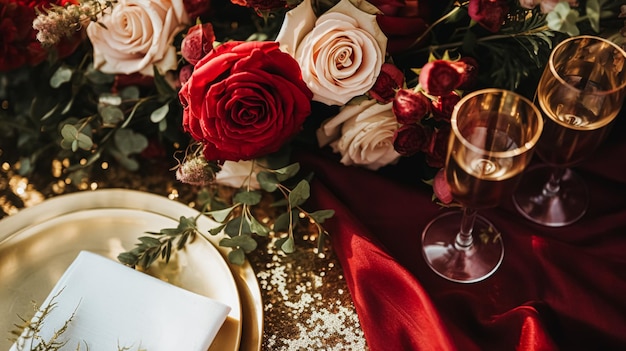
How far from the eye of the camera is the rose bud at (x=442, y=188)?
0.87 meters

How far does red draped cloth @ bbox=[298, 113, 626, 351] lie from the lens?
88cm

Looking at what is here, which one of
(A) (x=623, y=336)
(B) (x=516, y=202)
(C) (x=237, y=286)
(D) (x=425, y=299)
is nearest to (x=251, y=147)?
(C) (x=237, y=286)

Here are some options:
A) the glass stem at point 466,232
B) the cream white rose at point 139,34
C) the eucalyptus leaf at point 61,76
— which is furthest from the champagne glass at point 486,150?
the eucalyptus leaf at point 61,76

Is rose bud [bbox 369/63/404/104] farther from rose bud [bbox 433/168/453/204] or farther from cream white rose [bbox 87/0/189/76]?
cream white rose [bbox 87/0/189/76]

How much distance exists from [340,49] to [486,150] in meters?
0.22

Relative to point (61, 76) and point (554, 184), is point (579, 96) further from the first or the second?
point (61, 76)

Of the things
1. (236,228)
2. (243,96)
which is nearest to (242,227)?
(236,228)

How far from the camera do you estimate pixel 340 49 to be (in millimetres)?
820

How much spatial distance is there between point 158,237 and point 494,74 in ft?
1.76

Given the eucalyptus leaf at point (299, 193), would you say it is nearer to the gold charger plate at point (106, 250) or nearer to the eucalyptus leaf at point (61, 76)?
the gold charger plate at point (106, 250)

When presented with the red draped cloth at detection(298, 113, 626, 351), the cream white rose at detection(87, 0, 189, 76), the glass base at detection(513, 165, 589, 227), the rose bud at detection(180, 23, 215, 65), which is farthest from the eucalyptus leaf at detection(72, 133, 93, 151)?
the glass base at detection(513, 165, 589, 227)

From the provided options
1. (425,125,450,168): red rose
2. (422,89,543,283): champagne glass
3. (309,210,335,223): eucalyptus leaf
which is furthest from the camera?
(309,210,335,223): eucalyptus leaf

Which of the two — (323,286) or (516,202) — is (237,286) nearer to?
(323,286)

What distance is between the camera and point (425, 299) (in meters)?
0.87
